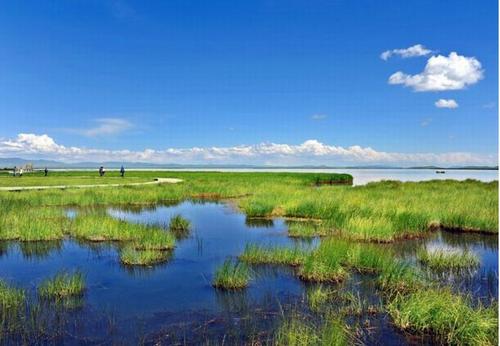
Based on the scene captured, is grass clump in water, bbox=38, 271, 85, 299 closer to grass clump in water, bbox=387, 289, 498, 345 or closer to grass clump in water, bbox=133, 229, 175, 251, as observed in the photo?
grass clump in water, bbox=133, 229, 175, 251

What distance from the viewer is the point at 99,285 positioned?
11477 mm

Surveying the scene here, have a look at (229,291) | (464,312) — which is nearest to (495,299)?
(464,312)

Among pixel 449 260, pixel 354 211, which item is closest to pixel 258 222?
pixel 354 211

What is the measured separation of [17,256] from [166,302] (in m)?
8.33

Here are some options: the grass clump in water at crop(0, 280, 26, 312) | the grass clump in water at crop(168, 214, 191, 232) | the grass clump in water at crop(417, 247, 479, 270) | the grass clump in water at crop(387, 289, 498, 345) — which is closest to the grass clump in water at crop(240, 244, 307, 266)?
the grass clump in water at crop(417, 247, 479, 270)

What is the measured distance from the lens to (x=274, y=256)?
1392 centimetres

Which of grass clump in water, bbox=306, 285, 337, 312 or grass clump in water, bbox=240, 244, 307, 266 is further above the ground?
grass clump in water, bbox=240, 244, 307, 266

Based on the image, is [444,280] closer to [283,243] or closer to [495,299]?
[495,299]

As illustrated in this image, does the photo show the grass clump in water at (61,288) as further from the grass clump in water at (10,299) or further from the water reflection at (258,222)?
the water reflection at (258,222)

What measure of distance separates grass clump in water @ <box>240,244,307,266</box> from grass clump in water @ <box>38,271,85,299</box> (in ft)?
18.3

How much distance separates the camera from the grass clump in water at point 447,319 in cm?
750

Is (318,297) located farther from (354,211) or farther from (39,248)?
(354,211)

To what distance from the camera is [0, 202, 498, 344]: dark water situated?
8.24 metres

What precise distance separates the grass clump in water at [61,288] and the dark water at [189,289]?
35cm
